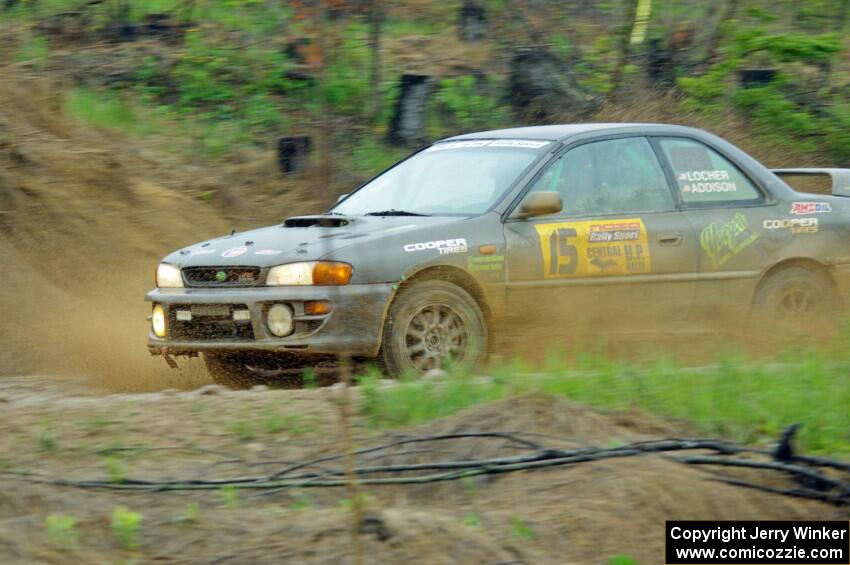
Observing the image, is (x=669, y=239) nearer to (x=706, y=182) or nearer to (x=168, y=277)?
(x=706, y=182)

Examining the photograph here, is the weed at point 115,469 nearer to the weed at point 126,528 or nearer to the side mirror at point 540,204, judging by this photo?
the weed at point 126,528

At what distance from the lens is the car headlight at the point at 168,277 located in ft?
23.3

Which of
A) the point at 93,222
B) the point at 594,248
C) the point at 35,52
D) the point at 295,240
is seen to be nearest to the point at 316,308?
the point at 295,240

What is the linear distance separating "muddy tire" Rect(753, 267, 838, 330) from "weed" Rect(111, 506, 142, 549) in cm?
516

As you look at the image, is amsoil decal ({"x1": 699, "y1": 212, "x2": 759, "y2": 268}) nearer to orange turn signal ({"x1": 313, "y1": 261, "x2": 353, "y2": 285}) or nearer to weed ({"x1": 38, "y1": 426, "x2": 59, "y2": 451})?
orange turn signal ({"x1": 313, "y1": 261, "x2": 353, "y2": 285})

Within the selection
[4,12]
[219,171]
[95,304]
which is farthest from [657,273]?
[4,12]

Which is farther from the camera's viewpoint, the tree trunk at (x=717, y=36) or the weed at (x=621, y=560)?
the tree trunk at (x=717, y=36)

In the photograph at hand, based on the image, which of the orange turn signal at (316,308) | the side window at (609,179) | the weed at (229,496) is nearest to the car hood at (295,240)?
the orange turn signal at (316,308)

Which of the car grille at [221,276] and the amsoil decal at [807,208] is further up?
the amsoil decal at [807,208]

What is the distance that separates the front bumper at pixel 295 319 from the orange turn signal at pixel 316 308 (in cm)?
2

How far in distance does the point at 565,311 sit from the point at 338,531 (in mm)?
3708

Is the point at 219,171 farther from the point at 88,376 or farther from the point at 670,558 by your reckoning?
the point at 670,558

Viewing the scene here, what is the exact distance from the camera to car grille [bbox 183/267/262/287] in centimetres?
675

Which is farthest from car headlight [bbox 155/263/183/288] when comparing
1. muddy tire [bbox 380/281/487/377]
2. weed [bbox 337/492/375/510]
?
weed [bbox 337/492/375/510]
